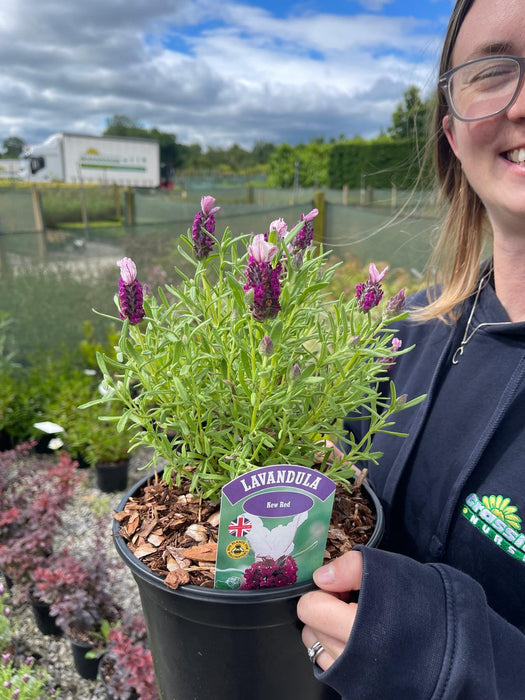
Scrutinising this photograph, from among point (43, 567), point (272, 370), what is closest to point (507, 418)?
point (272, 370)

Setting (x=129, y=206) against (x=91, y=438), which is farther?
(x=129, y=206)

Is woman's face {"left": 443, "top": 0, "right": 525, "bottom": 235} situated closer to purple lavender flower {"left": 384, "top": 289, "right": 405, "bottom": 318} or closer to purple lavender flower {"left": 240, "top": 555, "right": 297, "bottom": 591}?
purple lavender flower {"left": 384, "top": 289, "right": 405, "bottom": 318}

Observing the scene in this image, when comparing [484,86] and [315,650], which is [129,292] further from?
[484,86]

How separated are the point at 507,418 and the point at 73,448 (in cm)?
325

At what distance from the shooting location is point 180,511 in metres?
0.88

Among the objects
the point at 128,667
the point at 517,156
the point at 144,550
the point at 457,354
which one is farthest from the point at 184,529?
the point at 128,667


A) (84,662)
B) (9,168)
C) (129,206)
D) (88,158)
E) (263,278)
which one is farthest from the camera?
(9,168)

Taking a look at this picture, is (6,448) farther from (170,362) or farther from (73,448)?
(170,362)

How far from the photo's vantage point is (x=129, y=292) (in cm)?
73

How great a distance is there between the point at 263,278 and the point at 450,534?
28.5 inches


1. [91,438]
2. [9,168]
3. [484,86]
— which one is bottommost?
[91,438]

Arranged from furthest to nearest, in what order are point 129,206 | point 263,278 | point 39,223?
1. point 129,206
2. point 39,223
3. point 263,278

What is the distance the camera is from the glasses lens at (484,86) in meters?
0.97

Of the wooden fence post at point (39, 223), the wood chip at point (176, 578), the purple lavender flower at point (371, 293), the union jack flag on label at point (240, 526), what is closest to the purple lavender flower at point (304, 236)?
the purple lavender flower at point (371, 293)
